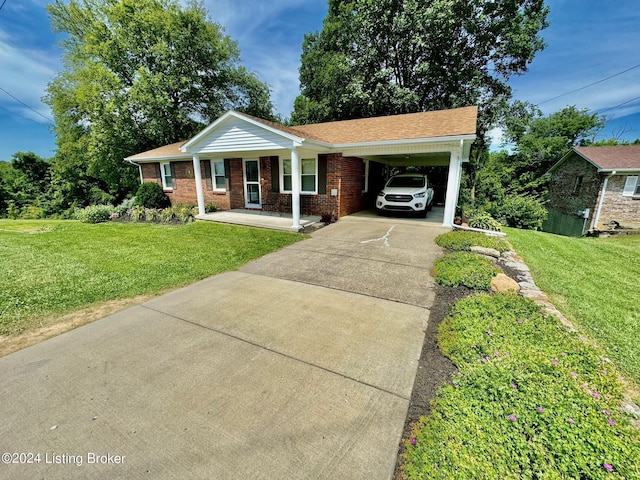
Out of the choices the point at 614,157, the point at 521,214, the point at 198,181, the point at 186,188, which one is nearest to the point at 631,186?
the point at 614,157

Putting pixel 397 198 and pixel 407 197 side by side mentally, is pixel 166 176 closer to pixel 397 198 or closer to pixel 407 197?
pixel 397 198

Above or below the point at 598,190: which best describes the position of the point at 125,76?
above

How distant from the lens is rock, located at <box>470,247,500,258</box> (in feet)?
19.5

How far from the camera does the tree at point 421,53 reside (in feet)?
50.5

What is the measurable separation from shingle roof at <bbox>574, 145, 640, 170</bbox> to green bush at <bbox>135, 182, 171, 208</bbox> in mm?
23434

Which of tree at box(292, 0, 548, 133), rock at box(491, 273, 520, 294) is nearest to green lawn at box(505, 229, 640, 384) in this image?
rock at box(491, 273, 520, 294)

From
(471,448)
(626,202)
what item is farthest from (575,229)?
(471,448)

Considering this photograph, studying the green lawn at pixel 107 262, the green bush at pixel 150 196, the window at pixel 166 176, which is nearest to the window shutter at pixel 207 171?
the window at pixel 166 176

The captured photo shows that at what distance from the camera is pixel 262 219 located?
1023 cm

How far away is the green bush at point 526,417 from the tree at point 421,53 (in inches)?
722

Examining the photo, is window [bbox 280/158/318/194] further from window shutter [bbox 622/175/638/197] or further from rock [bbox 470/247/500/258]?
window shutter [bbox 622/175/638/197]

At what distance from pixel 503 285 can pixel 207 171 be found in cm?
1234

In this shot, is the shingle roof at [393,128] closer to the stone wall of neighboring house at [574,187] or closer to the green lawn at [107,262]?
the green lawn at [107,262]

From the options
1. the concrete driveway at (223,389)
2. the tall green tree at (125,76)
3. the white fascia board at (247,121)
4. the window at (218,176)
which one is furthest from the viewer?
the tall green tree at (125,76)
